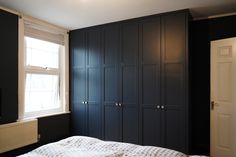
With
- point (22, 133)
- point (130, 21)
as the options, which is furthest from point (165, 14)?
point (22, 133)

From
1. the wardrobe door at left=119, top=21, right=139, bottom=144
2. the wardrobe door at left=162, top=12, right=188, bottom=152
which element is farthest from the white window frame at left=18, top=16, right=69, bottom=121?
the wardrobe door at left=162, top=12, right=188, bottom=152

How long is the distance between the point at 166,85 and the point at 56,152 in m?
2.06

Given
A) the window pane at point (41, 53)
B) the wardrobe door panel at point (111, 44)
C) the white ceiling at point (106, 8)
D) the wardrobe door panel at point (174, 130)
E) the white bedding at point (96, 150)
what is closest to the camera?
the white bedding at point (96, 150)

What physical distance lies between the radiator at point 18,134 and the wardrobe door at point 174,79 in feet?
7.24

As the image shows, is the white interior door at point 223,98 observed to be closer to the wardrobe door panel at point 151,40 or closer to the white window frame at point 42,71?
the wardrobe door panel at point 151,40

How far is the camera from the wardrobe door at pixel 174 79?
316cm

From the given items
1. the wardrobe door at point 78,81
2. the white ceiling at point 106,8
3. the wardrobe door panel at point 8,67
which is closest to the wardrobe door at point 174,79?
the white ceiling at point 106,8

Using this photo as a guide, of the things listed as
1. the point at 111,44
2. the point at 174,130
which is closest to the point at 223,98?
the point at 174,130

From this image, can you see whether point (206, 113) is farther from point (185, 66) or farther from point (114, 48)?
point (114, 48)

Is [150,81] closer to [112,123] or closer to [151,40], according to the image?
[151,40]

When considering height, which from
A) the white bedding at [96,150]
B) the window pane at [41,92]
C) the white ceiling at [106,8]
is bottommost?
the white bedding at [96,150]

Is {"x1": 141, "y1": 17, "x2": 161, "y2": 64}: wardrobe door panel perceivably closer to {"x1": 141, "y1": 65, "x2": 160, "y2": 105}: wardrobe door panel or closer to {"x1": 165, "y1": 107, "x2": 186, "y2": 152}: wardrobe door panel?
{"x1": 141, "y1": 65, "x2": 160, "y2": 105}: wardrobe door panel

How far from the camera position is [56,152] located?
1868 millimetres

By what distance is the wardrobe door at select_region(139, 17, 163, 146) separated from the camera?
337cm
